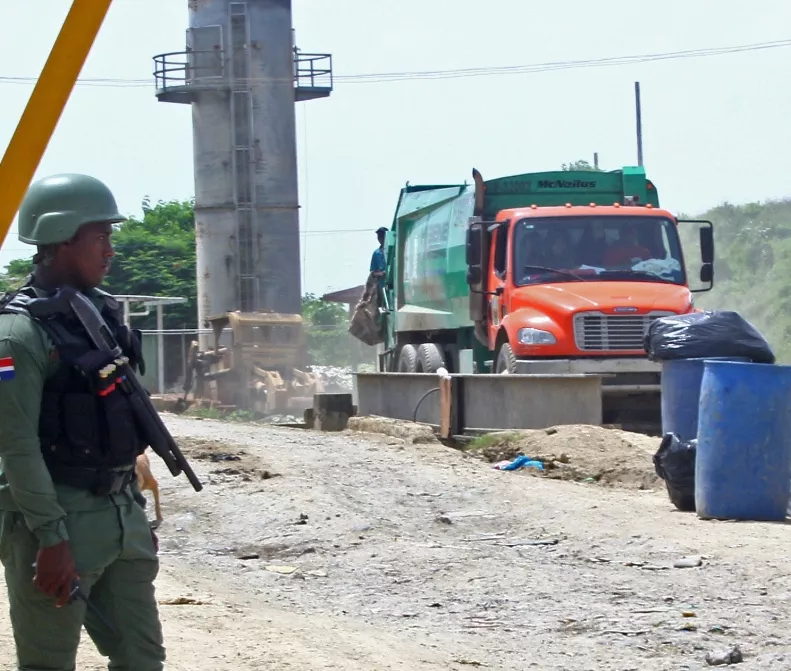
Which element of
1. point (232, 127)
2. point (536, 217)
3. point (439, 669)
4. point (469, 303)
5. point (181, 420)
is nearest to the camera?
point (439, 669)

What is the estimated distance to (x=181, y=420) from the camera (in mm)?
19438

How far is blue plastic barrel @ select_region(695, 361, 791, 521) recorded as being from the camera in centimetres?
868

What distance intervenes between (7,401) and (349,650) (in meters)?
2.62

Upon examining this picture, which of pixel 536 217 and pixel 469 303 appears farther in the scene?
pixel 469 303

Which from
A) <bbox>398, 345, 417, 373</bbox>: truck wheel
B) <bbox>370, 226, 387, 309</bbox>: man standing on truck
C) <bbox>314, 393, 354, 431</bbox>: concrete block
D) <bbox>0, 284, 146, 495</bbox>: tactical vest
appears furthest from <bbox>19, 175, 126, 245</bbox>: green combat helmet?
<bbox>370, 226, 387, 309</bbox>: man standing on truck

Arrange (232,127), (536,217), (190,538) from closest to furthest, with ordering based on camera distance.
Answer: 1. (190,538)
2. (536,217)
3. (232,127)

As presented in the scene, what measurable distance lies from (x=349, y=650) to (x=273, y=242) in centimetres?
3629

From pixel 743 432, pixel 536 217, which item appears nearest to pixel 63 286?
pixel 743 432

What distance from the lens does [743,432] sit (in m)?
8.70

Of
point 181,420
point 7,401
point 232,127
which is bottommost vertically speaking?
point 181,420

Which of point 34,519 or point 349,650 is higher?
point 34,519

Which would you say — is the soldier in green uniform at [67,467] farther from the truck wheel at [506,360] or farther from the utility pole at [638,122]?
the utility pole at [638,122]

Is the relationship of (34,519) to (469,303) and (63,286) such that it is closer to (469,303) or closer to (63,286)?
(63,286)

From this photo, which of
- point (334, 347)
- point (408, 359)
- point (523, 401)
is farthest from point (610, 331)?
point (334, 347)
